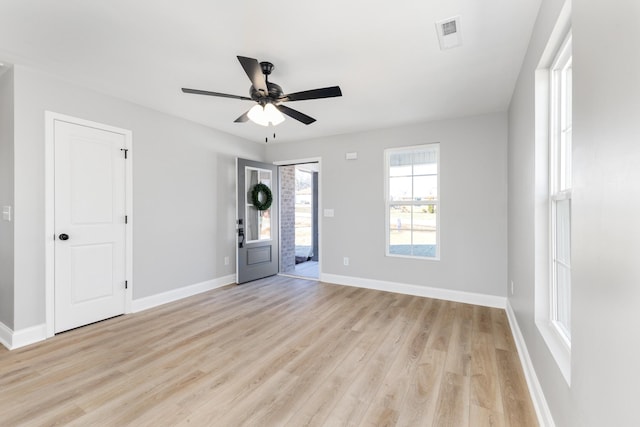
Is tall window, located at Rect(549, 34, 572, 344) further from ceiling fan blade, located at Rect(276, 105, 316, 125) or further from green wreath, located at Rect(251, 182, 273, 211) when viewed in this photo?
green wreath, located at Rect(251, 182, 273, 211)

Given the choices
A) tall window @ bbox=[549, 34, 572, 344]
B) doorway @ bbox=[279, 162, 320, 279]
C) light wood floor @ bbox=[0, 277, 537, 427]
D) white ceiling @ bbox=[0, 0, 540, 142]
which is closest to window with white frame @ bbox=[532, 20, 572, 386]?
tall window @ bbox=[549, 34, 572, 344]

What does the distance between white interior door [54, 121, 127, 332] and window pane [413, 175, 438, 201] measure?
378 cm

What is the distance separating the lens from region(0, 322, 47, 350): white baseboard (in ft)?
8.46

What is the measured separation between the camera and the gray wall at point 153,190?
264cm

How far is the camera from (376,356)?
2.45 m

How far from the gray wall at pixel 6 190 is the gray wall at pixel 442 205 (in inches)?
141

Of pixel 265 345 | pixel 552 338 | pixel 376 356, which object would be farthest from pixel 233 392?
pixel 552 338

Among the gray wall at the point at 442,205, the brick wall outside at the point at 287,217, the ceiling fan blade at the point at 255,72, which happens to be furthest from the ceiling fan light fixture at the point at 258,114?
the brick wall outside at the point at 287,217

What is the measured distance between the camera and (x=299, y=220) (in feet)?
23.5

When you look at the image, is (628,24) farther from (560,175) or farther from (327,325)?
(327,325)

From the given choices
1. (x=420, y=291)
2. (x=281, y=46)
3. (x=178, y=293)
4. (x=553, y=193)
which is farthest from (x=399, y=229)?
(x=178, y=293)

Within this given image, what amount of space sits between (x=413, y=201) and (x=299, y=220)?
11.5ft

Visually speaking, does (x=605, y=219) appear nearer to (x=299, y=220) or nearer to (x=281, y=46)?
(x=281, y=46)

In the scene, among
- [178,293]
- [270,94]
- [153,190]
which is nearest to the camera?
[270,94]
